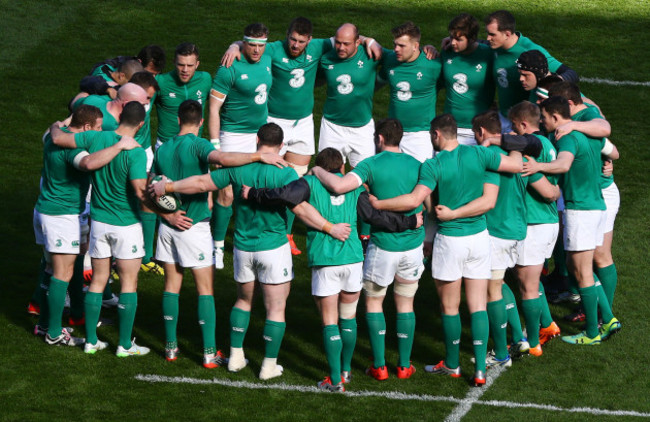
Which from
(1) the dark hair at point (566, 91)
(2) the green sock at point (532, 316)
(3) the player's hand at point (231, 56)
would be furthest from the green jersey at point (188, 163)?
(1) the dark hair at point (566, 91)

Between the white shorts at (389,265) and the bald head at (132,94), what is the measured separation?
9.02ft

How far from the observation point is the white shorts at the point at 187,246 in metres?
9.56

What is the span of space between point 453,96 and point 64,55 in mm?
9290

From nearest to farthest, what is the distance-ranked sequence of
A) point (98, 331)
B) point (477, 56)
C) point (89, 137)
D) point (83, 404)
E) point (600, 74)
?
point (83, 404), point (89, 137), point (98, 331), point (477, 56), point (600, 74)

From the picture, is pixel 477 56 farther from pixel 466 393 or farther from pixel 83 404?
pixel 83 404

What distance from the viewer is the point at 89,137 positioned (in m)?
9.68

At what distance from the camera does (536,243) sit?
1002 centimetres

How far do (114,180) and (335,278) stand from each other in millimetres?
2251

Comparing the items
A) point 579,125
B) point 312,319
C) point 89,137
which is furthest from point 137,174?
point 579,125

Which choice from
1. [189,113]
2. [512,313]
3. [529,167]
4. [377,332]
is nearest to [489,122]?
[529,167]

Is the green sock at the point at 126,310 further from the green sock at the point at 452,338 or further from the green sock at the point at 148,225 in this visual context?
the green sock at the point at 452,338

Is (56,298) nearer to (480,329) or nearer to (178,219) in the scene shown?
(178,219)

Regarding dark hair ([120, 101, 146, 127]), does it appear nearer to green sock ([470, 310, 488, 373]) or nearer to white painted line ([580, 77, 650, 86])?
green sock ([470, 310, 488, 373])

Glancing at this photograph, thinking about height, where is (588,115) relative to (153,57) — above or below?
above
